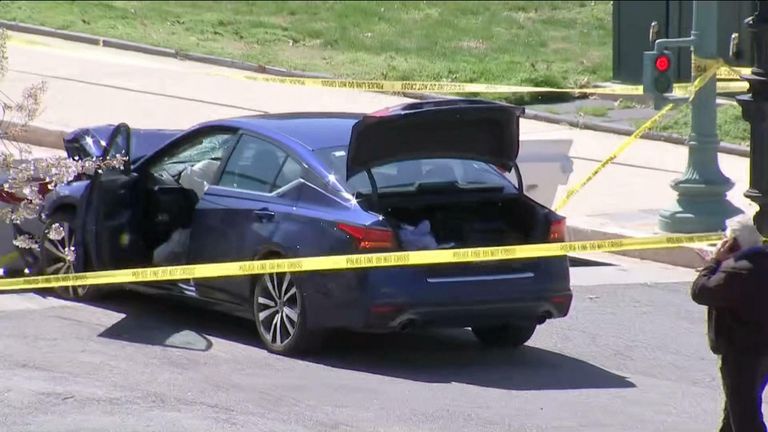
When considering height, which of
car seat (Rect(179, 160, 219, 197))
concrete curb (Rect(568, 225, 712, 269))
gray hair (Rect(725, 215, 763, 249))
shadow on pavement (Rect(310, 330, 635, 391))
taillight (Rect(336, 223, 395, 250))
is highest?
gray hair (Rect(725, 215, 763, 249))

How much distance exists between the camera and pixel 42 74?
1944cm

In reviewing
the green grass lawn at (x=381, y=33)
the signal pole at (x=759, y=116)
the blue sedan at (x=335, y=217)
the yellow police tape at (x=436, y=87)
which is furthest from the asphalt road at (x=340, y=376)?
the green grass lawn at (x=381, y=33)

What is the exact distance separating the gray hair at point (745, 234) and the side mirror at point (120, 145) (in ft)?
15.0

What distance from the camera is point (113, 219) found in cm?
1002

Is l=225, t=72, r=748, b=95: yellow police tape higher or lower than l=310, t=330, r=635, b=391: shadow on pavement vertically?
higher

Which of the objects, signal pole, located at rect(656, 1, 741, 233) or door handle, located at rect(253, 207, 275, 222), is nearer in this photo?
door handle, located at rect(253, 207, 275, 222)

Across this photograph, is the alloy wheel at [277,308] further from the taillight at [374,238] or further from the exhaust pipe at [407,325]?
the exhaust pipe at [407,325]

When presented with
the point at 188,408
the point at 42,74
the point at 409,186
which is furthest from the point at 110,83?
the point at 188,408

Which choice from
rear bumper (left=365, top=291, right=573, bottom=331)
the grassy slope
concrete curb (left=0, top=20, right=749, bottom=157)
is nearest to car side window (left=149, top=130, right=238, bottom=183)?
rear bumper (left=365, top=291, right=573, bottom=331)

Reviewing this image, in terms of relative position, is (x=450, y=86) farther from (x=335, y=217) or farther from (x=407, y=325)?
(x=407, y=325)

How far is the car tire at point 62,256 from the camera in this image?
33.6ft

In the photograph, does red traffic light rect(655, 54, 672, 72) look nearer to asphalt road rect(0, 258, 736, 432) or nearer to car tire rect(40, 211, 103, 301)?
asphalt road rect(0, 258, 736, 432)

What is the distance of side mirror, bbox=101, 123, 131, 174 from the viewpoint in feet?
33.1

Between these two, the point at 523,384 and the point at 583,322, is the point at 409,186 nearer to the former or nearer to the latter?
the point at 523,384
